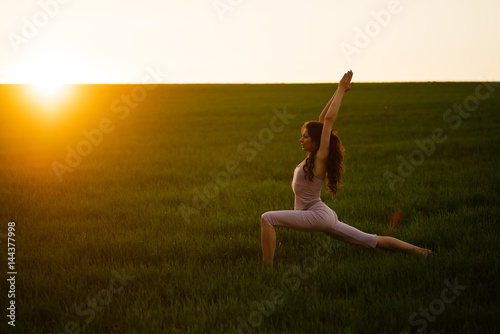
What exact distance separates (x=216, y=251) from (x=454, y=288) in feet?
8.94

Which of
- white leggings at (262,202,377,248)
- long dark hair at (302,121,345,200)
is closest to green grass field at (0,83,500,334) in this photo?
white leggings at (262,202,377,248)

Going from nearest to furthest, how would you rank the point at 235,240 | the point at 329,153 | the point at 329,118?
the point at 329,118
the point at 329,153
the point at 235,240

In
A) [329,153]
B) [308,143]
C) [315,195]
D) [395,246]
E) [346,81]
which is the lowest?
[395,246]

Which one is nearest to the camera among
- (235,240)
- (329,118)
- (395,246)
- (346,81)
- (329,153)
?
(329,118)

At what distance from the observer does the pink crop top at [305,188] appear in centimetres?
500

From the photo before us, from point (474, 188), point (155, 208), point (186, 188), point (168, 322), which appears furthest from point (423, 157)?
point (168, 322)

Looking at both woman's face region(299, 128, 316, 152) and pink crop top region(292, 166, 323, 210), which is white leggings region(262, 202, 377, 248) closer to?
pink crop top region(292, 166, 323, 210)

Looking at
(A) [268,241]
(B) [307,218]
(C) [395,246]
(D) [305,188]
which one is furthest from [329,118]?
(C) [395,246]

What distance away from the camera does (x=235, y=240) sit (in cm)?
581

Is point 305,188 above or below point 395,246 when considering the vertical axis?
above

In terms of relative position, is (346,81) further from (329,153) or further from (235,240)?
(235,240)

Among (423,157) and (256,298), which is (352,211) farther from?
(423,157)

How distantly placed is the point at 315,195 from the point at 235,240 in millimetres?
1379

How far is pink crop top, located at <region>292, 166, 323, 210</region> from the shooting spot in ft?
16.4
